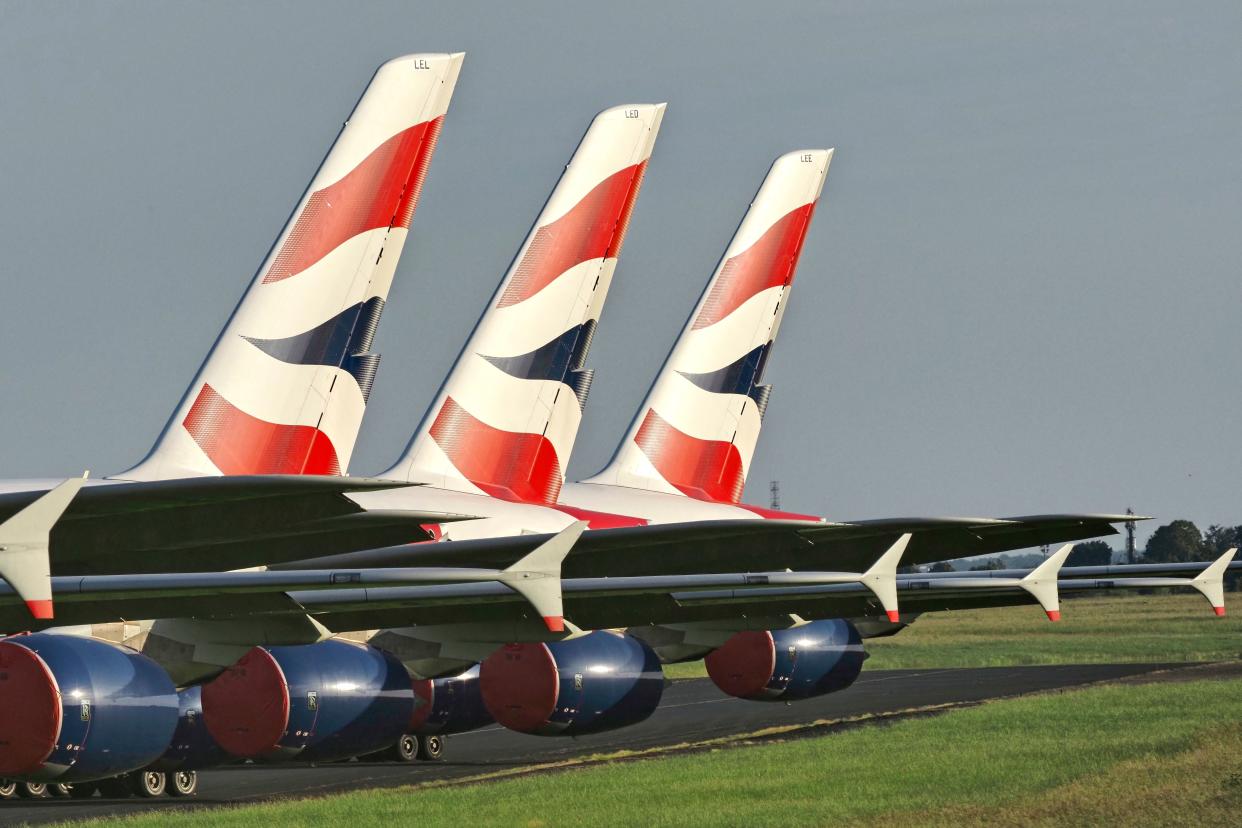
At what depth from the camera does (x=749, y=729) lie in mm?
40938

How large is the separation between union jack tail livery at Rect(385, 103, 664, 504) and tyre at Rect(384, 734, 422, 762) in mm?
6210

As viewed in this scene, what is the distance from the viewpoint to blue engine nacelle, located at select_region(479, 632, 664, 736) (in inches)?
1248

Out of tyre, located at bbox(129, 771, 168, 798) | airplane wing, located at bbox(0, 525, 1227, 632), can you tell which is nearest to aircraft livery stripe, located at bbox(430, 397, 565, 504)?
airplane wing, located at bbox(0, 525, 1227, 632)

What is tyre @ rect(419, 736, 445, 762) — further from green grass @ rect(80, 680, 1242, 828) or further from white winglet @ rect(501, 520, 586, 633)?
white winglet @ rect(501, 520, 586, 633)

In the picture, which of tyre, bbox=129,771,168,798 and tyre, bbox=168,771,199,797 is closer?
tyre, bbox=129,771,168,798

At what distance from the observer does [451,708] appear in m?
33.1

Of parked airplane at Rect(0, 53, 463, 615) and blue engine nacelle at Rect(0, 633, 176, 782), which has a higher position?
parked airplane at Rect(0, 53, 463, 615)

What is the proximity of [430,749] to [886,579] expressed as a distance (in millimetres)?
13940

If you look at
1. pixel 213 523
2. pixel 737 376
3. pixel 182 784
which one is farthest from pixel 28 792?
pixel 737 376

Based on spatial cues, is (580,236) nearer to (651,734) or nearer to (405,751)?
(405,751)

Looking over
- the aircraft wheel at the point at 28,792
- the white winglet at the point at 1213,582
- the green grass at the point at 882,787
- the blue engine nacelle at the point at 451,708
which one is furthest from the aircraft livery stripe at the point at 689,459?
the aircraft wheel at the point at 28,792

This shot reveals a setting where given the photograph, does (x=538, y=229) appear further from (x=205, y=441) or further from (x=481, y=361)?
(x=205, y=441)

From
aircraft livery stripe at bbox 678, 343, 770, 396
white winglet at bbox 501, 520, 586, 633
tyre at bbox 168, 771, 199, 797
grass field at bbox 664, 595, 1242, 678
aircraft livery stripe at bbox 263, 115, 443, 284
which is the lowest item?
grass field at bbox 664, 595, 1242, 678

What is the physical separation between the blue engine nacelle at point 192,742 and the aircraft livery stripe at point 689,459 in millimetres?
12363
